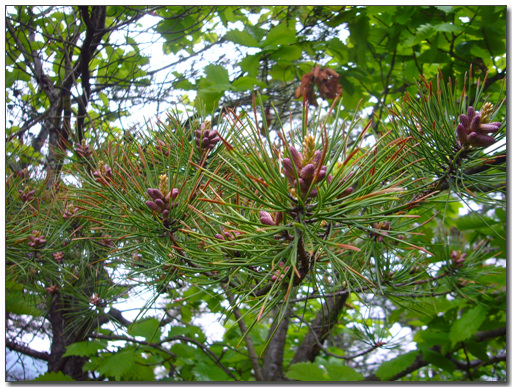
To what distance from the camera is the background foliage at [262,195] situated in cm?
34

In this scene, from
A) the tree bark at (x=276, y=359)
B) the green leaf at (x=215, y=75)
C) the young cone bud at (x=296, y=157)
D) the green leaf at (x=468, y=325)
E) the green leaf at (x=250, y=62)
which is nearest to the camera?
the young cone bud at (x=296, y=157)

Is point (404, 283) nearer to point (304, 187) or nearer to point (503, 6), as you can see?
point (304, 187)

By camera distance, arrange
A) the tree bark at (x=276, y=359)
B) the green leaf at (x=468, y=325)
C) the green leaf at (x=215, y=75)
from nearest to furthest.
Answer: the green leaf at (x=468, y=325) < the green leaf at (x=215, y=75) < the tree bark at (x=276, y=359)

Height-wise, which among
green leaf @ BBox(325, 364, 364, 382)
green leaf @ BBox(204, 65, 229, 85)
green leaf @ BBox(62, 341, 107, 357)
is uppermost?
green leaf @ BBox(204, 65, 229, 85)

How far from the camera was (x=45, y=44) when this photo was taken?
121 cm

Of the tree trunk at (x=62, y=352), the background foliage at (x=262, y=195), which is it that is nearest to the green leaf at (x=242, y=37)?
the background foliage at (x=262, y=195)

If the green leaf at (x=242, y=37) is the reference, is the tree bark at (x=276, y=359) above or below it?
below

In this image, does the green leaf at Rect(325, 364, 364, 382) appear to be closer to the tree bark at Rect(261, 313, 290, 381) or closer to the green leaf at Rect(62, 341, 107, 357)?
the tree bark at Rect(261, 313, 290, 381)

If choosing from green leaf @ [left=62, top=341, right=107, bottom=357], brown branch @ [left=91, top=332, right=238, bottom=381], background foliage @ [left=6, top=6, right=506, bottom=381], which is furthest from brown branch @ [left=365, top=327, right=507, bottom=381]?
green leaf @ [left=62, top=341, right=107, bottom=357]

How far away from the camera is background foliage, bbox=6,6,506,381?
342 mm

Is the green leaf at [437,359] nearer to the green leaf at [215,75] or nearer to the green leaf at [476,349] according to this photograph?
the green leaf at [476,349]

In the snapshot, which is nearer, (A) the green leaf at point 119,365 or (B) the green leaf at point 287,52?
(A) the green leaf at point 119,365

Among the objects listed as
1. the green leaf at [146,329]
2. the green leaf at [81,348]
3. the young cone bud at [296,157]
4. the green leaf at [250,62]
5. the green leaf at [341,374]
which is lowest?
the green leaf at [341,374]

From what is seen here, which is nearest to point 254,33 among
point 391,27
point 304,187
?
point 391,27
